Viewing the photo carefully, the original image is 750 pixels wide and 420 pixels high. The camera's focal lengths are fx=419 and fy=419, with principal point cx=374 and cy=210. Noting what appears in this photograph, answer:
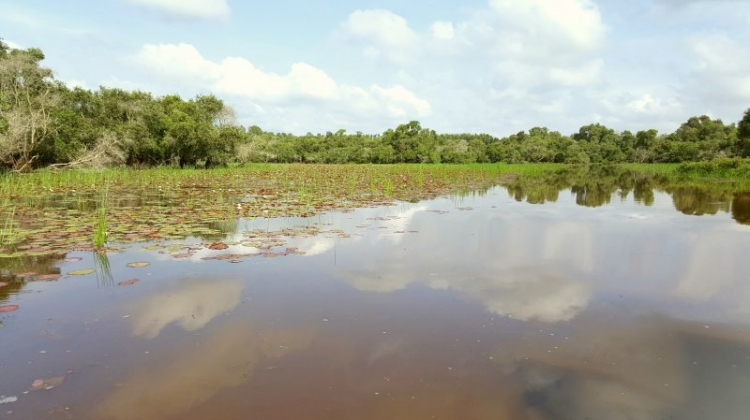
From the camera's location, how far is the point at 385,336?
3859mm

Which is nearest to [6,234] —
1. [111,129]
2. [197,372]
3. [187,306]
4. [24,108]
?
[187,306]

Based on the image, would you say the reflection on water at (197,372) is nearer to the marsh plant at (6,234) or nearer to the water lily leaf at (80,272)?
the water lily leaf at (80,272)

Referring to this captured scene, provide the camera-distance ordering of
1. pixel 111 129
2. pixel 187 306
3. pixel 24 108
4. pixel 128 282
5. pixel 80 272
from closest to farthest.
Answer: pixel 187 306 → pixel 128 282 → pixel 80 272 → pixel 24 108 → pixel 111 129

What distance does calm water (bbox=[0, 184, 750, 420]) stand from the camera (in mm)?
2878

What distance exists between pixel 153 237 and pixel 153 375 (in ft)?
16.9

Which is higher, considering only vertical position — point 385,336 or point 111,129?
point 111,129

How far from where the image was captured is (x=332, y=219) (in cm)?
1016

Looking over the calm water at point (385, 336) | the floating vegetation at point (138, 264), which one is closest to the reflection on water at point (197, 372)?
the calm water at point (385, 336)

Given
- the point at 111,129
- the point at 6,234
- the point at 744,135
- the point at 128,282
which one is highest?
the point at 744,135

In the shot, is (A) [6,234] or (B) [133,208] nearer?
(A) [6,234]

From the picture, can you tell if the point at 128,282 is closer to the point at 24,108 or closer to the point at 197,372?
the point at 197,372

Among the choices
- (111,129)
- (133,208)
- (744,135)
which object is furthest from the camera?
(744,135)

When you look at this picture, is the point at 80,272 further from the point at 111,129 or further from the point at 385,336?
the point at 111,129

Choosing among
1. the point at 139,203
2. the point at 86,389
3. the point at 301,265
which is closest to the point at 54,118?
the point at 139,203
